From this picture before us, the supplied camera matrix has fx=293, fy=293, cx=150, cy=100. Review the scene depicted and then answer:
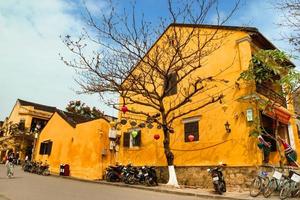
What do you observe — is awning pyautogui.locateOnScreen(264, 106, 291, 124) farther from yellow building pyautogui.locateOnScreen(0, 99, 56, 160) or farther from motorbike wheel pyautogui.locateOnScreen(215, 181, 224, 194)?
yellow building pyautogui.locateOnScreen(0, 99, 56, 160)

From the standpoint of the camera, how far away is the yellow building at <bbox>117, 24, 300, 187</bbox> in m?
12.9

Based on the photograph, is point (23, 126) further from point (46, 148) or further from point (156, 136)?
point (156, 136)

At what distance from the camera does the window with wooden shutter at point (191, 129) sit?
49.1ft

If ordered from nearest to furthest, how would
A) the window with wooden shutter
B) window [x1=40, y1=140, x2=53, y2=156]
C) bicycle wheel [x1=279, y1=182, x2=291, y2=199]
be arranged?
bicycle wheel [x1=279, y1=182, x2=291, y2=199] < the window with wooden shutter < window [x1=40, y1=140, x2=53, y2=156]

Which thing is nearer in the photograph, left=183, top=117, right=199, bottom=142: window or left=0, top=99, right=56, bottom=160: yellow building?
left=183, top=117, right=199, bottom=142: window

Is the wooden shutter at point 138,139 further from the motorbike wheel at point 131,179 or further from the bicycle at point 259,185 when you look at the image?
the bicycle at point 259,185

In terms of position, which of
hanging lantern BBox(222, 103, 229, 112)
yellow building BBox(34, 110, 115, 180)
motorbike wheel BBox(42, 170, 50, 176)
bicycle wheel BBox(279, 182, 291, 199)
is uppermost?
hanging lantern BBox(222, 103, 229, 112)

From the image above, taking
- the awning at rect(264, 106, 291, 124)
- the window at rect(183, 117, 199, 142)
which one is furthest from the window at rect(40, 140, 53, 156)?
the awning at rect(264, 106, 291, 124)

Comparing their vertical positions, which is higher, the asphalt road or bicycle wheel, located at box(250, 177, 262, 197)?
bicycle wheel, located at box(250, 177, 262, 197)

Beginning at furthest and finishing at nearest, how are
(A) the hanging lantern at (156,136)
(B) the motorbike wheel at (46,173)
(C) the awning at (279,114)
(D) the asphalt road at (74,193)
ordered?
(B) the motorbike wheel at (46,173) < (A) the hanging lantern at (156,136) < (C) the awning at (279,114) < (D) the asphalt road at (74,193)

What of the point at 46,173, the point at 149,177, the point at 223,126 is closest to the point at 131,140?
the point at 149,177

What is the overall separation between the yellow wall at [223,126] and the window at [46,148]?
43.3 ft

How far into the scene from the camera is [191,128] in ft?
50.2

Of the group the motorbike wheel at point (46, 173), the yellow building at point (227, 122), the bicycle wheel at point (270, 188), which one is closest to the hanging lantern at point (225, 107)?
the yellow building at point (227, 122)
